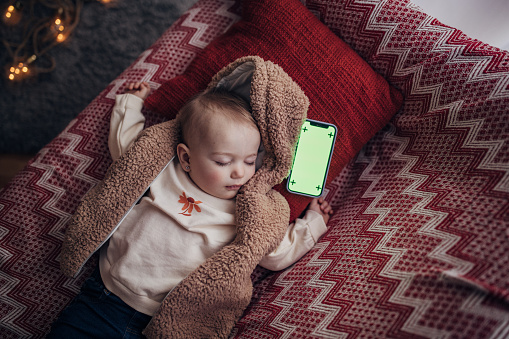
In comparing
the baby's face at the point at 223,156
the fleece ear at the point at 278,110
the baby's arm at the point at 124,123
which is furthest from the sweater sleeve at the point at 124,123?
the fleece ear at the point at 278,110

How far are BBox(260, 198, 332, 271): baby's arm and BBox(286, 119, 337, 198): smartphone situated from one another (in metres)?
0.10

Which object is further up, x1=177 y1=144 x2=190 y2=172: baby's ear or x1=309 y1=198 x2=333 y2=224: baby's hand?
x1=177 y1=144 x2=190 y2=172: baby's ear

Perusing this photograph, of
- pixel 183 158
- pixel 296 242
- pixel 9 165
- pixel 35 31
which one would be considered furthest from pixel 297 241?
pixel 35 31

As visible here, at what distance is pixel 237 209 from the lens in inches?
44.0

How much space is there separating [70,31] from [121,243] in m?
1.46

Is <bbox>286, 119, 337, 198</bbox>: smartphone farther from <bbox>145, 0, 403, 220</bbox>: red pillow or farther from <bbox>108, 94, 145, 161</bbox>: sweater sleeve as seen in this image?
<bbox>108, 94, 145, 161</bbox>: sweater sleeve

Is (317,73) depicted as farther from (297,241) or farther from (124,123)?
(124,123)

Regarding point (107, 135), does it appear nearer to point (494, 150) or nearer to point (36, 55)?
point (36, 55)

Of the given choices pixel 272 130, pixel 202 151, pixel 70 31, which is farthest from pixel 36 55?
pixel 272 130

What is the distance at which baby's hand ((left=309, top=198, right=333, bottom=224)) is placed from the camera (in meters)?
1.26

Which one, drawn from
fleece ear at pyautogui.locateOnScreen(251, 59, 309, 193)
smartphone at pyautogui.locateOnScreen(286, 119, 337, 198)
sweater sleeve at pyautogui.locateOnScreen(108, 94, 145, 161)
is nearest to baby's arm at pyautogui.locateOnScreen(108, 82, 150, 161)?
sweater sleeve at pyautogui.locateOnScreen(108, 94, 145, 161)

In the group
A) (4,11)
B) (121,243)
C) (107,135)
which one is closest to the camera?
(121,243)

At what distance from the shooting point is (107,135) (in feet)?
4.25

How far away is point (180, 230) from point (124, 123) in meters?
0.46
